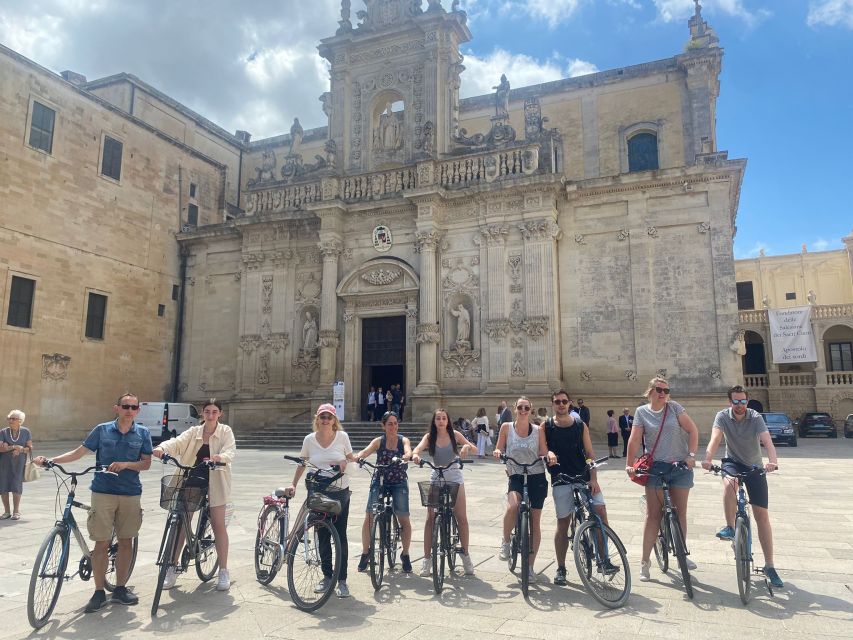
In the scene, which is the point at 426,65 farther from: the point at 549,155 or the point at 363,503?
the point at 363,503

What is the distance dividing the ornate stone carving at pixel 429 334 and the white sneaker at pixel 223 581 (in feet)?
57.5

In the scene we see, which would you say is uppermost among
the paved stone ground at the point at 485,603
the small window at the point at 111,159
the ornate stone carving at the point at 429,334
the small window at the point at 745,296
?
the small window at the point at 111,159

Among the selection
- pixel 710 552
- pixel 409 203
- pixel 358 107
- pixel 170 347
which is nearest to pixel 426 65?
pixel 358 107

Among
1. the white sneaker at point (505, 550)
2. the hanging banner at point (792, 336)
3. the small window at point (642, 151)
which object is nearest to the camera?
the white sneaker at point (505, 550)

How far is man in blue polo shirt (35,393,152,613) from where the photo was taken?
5.65m

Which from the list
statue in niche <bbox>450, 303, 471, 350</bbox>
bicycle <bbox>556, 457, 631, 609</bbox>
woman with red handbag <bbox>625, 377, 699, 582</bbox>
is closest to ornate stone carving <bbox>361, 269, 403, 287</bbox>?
statue in niche <bbox>450, 303, 471, 350</bbox>

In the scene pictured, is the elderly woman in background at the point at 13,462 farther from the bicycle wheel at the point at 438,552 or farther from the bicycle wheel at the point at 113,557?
the bicycle wheel at the point at 438,552

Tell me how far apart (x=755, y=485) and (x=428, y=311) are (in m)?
17.9

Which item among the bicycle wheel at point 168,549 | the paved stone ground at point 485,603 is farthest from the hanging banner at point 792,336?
the bicycle wheel at point 168,549

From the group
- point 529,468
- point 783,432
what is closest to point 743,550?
point 529,468

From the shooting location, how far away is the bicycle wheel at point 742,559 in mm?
5473

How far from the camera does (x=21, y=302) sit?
2281 centimetres

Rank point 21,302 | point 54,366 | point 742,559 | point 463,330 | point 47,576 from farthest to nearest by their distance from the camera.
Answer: point 54,366 < point 463,330 < point 21,302 < point 742,559 < point 47,576

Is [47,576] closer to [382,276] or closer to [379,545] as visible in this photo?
[379,545]
